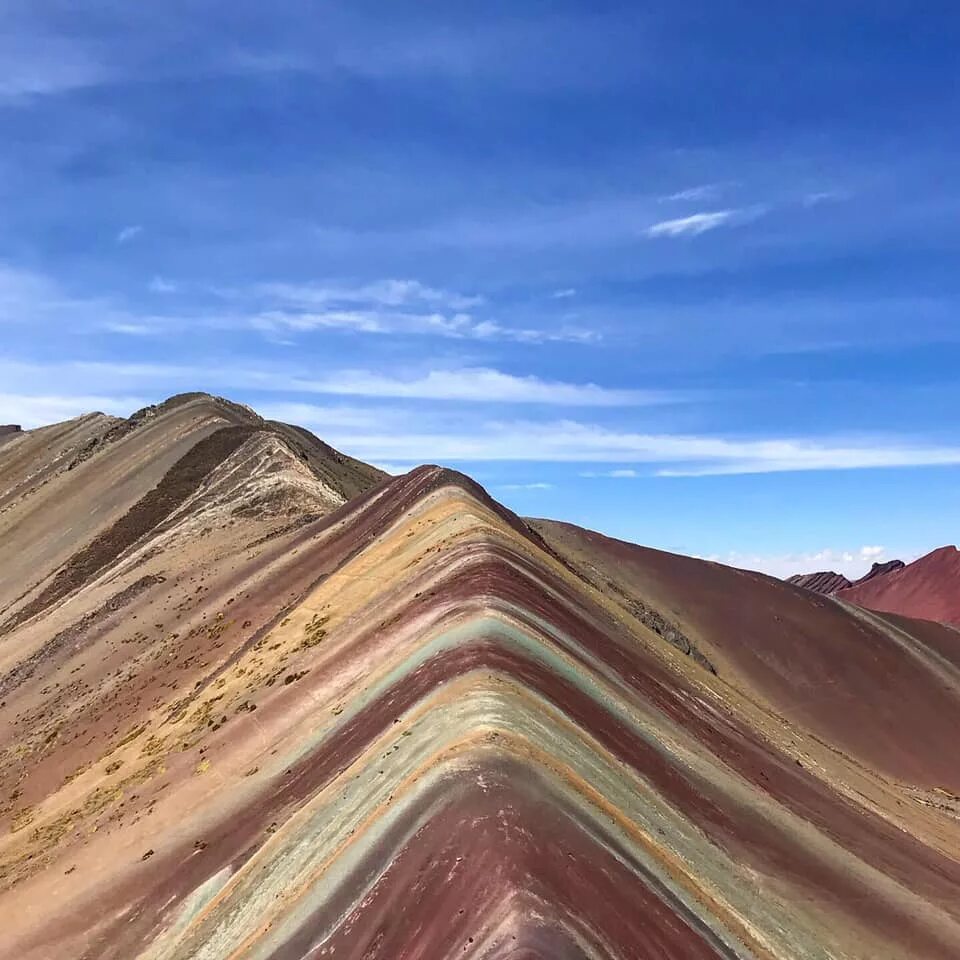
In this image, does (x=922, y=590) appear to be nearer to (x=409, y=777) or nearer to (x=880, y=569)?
(x=880, y=569)

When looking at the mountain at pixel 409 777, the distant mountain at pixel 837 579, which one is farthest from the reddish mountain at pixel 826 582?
the mountain at pixel 409 777

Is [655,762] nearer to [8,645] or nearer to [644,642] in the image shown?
[644,642]

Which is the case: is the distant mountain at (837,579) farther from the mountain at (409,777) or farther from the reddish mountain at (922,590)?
the mountain at (409,777)

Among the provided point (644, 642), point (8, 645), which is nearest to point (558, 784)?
point (644, 642)

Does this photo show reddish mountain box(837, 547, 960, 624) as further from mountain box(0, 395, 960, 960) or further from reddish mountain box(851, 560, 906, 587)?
mountain box(0, 395, 960, 960)

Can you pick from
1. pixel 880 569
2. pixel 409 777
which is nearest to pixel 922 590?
pixel 880 569
